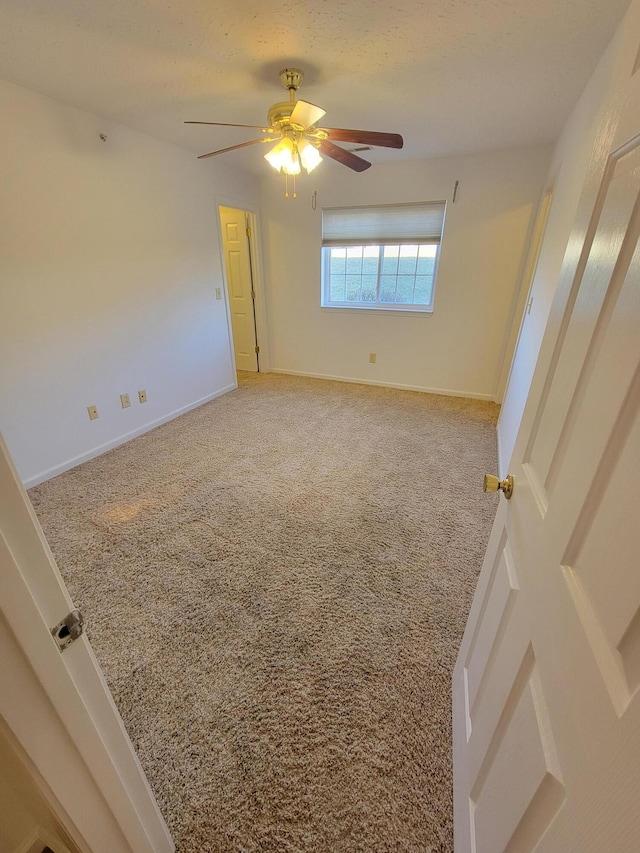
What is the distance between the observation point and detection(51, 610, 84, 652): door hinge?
51cm

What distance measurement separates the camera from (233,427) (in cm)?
332

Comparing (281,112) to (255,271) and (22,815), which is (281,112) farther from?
(22,815)

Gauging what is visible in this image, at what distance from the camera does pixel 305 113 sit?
1.71m

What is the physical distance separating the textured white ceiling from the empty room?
0.02m

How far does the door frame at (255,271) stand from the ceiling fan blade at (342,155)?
73.5 inches

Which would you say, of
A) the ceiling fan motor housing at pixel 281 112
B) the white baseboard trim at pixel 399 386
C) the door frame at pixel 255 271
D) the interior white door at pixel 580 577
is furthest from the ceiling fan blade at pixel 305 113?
the white baseboard trim at pixel 399 386

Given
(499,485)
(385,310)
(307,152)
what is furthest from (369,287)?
(499,485)

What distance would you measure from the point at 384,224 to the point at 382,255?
0.30 m

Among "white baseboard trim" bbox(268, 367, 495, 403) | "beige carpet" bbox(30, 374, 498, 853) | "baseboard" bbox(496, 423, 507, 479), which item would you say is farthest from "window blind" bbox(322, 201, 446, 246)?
"beige carpet" bbox(30, 374, 498, 853)

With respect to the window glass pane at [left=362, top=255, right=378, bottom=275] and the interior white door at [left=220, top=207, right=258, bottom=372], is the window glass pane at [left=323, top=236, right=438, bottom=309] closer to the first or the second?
the window glass pane at [left=362, top=255, right=378, bottom=275]

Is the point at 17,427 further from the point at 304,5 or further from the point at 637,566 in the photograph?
the point at 637,566

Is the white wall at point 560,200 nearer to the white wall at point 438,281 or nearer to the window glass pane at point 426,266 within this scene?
the white wall at point 438,281

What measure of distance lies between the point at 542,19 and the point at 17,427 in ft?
11.6

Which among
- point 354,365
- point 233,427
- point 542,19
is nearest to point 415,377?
point 354,365
